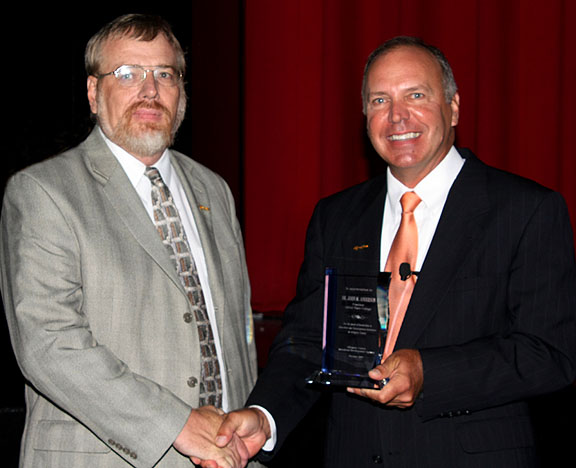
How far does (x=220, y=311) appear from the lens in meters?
2.08

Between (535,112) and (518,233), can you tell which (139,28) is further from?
(535,112)

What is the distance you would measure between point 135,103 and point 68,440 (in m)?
1.01

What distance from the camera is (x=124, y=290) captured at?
186cm

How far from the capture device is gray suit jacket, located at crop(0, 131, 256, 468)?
1768 mm

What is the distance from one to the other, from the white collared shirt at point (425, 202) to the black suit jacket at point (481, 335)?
0.06m

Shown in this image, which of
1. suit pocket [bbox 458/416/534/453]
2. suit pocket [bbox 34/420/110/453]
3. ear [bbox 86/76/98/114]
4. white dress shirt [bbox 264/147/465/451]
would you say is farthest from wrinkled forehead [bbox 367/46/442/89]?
suit pocket [bbox 34/420/110/453]

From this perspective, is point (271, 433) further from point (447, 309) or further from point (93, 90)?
point (93, 90)

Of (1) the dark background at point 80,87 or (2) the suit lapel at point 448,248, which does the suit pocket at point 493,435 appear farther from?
(1) the dark background at point 80,87

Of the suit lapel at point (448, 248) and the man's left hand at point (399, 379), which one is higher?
the suit lapel at point (448, 248)

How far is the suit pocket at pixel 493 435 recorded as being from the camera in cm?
177

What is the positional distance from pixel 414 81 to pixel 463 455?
3.61 ft

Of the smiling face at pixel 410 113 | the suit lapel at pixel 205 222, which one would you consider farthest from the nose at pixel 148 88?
the smiling face at pixel 410 113

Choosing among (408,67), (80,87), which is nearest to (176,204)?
(408,67)

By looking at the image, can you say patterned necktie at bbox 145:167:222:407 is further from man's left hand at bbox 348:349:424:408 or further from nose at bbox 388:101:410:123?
nose at bbox 388:101:410:123
